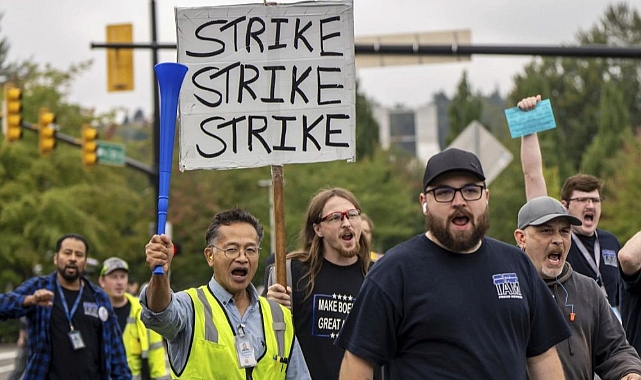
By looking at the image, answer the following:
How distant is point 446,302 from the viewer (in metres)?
4.84

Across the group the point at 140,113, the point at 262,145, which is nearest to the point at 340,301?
the point at 262,145

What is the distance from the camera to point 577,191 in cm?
873

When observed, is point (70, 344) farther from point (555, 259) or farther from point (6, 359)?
point (6, 359)

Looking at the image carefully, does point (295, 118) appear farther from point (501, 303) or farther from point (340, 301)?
point (501, 303)

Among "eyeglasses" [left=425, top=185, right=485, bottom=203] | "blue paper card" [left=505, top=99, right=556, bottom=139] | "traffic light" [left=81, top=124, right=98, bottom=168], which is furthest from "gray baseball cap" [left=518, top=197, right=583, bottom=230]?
"traffic light" [left=81, top=124, right=98, bottom=168]

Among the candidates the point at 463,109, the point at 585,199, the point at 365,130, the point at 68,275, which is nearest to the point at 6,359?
the point at 68,275

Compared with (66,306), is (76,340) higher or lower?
lower

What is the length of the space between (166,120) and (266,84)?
136 centimetres

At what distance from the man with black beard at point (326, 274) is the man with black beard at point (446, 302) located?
2.09 meters

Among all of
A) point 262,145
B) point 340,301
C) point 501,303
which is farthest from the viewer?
point 340,301

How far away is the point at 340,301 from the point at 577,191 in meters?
2.25

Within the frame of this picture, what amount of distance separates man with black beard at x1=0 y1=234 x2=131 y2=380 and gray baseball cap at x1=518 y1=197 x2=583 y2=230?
14.9ft

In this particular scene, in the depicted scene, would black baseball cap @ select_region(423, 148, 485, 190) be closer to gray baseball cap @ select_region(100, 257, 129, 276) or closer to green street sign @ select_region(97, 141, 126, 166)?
gray baseball cap @ select_region(100, 257, 129, 276)

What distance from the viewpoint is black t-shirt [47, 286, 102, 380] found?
397 inches
